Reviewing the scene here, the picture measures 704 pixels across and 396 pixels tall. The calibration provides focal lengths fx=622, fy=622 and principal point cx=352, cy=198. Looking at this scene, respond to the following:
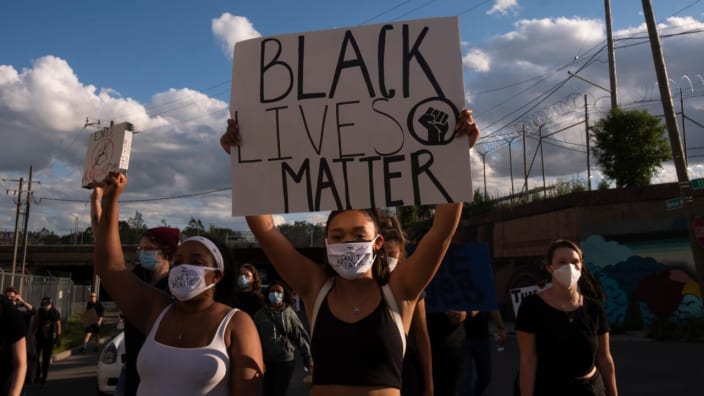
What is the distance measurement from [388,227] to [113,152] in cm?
170

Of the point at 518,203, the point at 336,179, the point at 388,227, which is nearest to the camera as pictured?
the point at 336,179

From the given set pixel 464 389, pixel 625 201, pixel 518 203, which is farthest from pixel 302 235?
pixel 464 389

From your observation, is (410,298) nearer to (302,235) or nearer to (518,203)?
(518,203)

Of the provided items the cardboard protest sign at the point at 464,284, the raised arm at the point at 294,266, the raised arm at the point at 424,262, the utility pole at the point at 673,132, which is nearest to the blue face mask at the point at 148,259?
the raised arm at the point at 294,266

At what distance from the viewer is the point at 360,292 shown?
2.78 metres

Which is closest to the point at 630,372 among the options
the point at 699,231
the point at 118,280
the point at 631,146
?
the point at 699,231

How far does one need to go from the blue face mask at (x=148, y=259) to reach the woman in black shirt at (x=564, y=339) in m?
2.38

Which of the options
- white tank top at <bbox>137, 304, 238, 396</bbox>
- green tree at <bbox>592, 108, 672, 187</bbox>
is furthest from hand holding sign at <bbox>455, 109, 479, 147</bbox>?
green tree at <bbox>592, 108, 672, 187</bbox>

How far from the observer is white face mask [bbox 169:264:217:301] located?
108 inches

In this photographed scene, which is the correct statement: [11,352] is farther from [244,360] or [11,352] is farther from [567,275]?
[567,275]

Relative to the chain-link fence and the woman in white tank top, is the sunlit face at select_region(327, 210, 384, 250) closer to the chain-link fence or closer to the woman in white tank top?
the woman in white tank top

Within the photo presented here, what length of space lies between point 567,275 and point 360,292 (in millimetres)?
1946

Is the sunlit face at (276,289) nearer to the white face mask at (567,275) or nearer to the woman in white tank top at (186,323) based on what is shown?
the white face mask at (567,275)

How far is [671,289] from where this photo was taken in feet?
62.6
